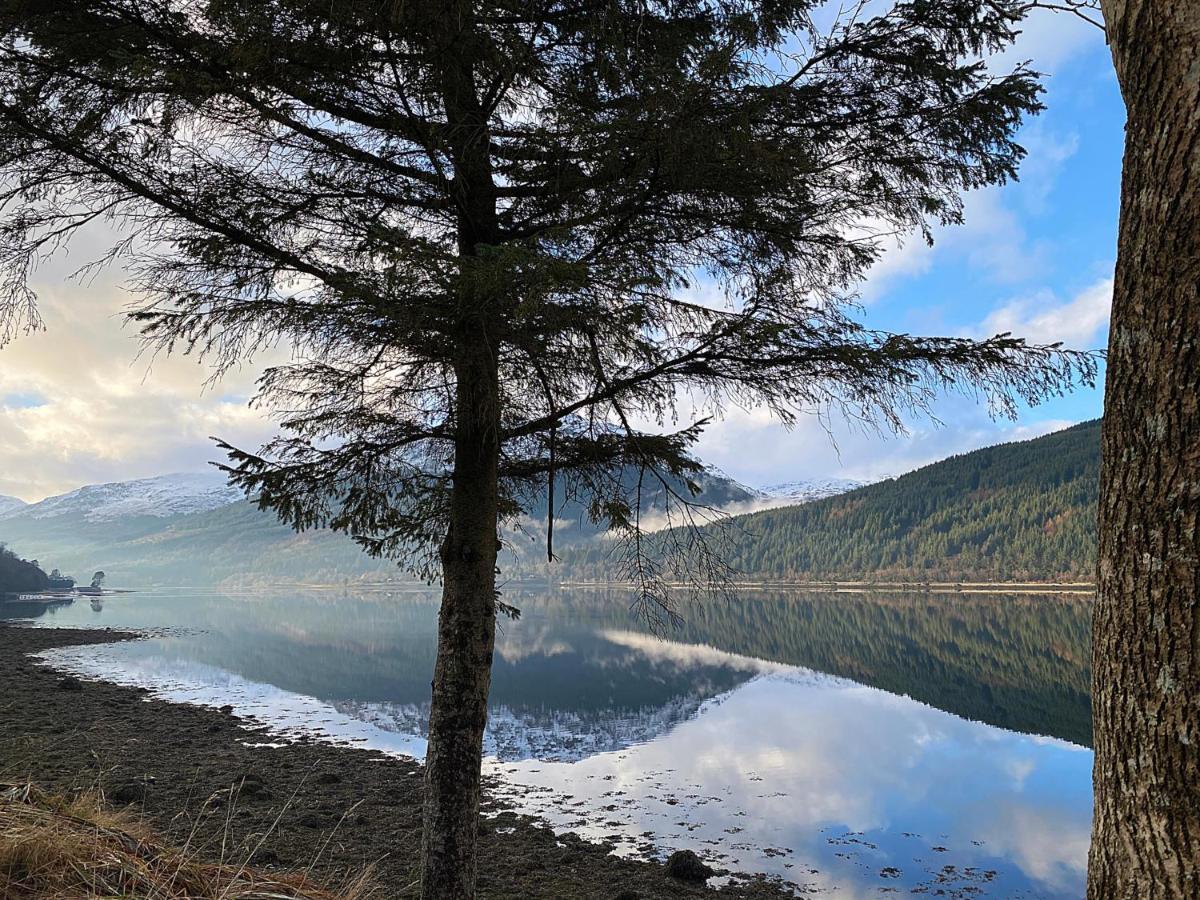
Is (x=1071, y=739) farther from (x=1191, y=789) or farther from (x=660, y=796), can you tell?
(x=1191, y=789)

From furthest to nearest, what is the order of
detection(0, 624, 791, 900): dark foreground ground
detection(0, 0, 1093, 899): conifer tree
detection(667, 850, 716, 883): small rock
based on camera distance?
detection(667, 850, 716, 883): small rock, detection(0, 624, 791, 900): dark foreground ground, detection(0, 0, 1093, 899): conifer tree

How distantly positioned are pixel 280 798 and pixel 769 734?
44.5 feet

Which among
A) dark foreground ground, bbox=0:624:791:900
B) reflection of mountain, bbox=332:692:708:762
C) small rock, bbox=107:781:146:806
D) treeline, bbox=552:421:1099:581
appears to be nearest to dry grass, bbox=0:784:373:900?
dark foreground ground, bbox=0:624:791:900

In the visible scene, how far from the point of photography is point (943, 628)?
54531 millimetres

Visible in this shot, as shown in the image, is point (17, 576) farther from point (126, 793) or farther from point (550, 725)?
point (126, 793)

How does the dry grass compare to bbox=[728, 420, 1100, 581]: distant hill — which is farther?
bbox=[728, 420, 1100, 581]: distant hill

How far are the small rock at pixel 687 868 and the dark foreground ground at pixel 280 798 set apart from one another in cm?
15

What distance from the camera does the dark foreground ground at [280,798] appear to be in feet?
24.5

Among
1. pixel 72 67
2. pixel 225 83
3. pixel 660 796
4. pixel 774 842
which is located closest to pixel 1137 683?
pixel 225 83

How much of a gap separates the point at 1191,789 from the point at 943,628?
5862cm

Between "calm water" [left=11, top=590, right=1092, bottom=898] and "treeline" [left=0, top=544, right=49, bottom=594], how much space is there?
53.5 meters

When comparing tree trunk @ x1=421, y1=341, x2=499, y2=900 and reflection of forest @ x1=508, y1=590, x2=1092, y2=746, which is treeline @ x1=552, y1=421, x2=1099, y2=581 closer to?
reflection of forest @ x1=508, y1=590, x2=1092, y2=746

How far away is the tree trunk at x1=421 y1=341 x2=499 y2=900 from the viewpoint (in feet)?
16.2

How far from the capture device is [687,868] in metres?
8.26
